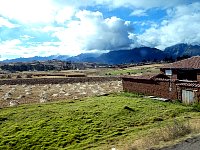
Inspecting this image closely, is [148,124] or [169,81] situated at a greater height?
[169,81]

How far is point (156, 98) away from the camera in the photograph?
149 ft

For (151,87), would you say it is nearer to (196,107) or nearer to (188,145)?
(196,107)

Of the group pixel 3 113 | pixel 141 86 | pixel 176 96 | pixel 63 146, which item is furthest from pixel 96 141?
pixel 141 86

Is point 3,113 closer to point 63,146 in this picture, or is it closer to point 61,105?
point 61,105

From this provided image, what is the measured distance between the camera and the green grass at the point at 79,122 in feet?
88.4

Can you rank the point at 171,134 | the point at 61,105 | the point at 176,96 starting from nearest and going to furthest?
the point at 171,134 → the point at 61,105 → the point at 176,96

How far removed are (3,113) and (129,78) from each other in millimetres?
24936

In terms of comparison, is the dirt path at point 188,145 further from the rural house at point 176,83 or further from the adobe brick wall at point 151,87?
the adobe brick wall at point 151,87

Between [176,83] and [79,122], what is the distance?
1797cm

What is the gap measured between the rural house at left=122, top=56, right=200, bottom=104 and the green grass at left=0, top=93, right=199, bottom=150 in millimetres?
3880

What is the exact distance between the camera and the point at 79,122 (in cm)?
3183

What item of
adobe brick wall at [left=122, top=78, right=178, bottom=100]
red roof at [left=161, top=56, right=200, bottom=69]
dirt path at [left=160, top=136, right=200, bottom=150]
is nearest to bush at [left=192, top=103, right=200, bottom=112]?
adobe brick wall at [left=122, top=78, right=178, bottom=100]

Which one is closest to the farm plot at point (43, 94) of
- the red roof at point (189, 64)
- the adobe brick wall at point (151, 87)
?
the adobe brick wall at point (151, 87)

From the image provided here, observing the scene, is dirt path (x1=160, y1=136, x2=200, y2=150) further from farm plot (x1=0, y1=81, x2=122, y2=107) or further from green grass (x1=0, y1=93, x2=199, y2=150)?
farm plot (x1=0, y1=81, x2=122, y2=107)
